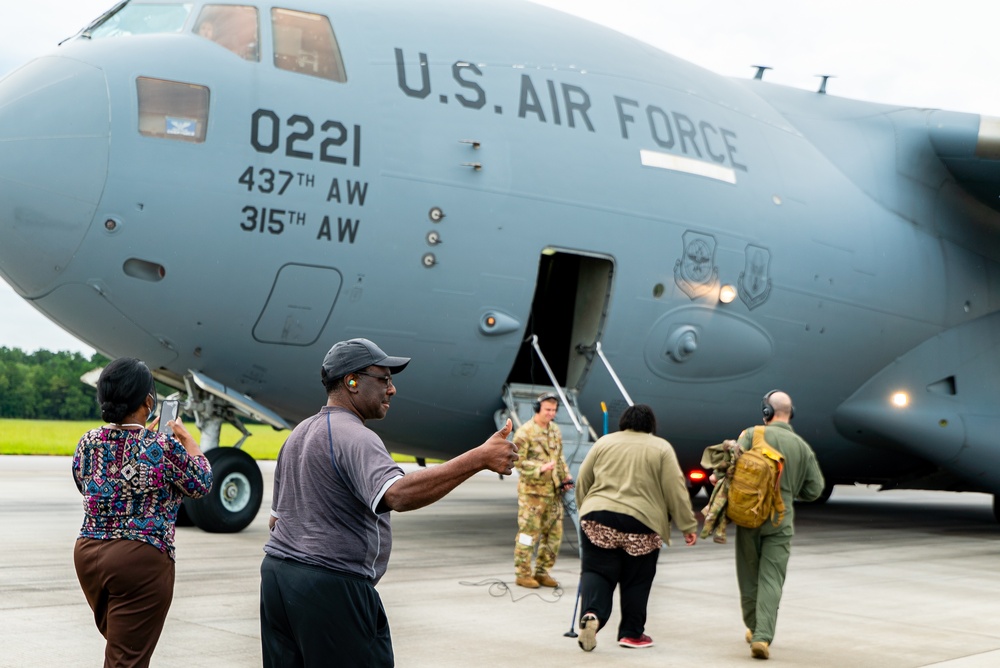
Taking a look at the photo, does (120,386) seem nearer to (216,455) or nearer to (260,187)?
(260,187)

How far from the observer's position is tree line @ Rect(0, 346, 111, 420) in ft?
237

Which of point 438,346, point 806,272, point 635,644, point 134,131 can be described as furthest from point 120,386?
point 806,272

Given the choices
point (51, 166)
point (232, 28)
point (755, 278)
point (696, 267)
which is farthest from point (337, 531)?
point (755, 278)

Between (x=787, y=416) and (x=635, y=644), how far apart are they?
1.77 meters

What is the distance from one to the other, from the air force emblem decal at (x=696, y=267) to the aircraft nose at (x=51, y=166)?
5761 mm

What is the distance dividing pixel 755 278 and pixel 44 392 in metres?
68.4

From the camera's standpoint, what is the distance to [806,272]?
1279 centimetres

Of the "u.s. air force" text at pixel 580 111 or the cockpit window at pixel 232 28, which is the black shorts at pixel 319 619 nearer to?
the cockpit window at pixel 232 28

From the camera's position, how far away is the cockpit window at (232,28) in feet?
32.7

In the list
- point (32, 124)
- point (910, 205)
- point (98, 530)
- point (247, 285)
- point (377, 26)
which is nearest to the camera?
point (98, 530)

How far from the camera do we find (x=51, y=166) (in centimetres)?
896

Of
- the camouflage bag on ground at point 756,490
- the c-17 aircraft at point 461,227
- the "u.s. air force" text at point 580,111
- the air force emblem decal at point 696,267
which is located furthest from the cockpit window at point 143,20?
the camouflage bag on ground at point 756,490

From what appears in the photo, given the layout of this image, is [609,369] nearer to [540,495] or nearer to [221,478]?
[540,495]

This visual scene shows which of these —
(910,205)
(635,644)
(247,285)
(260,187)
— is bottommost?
(635,644)
